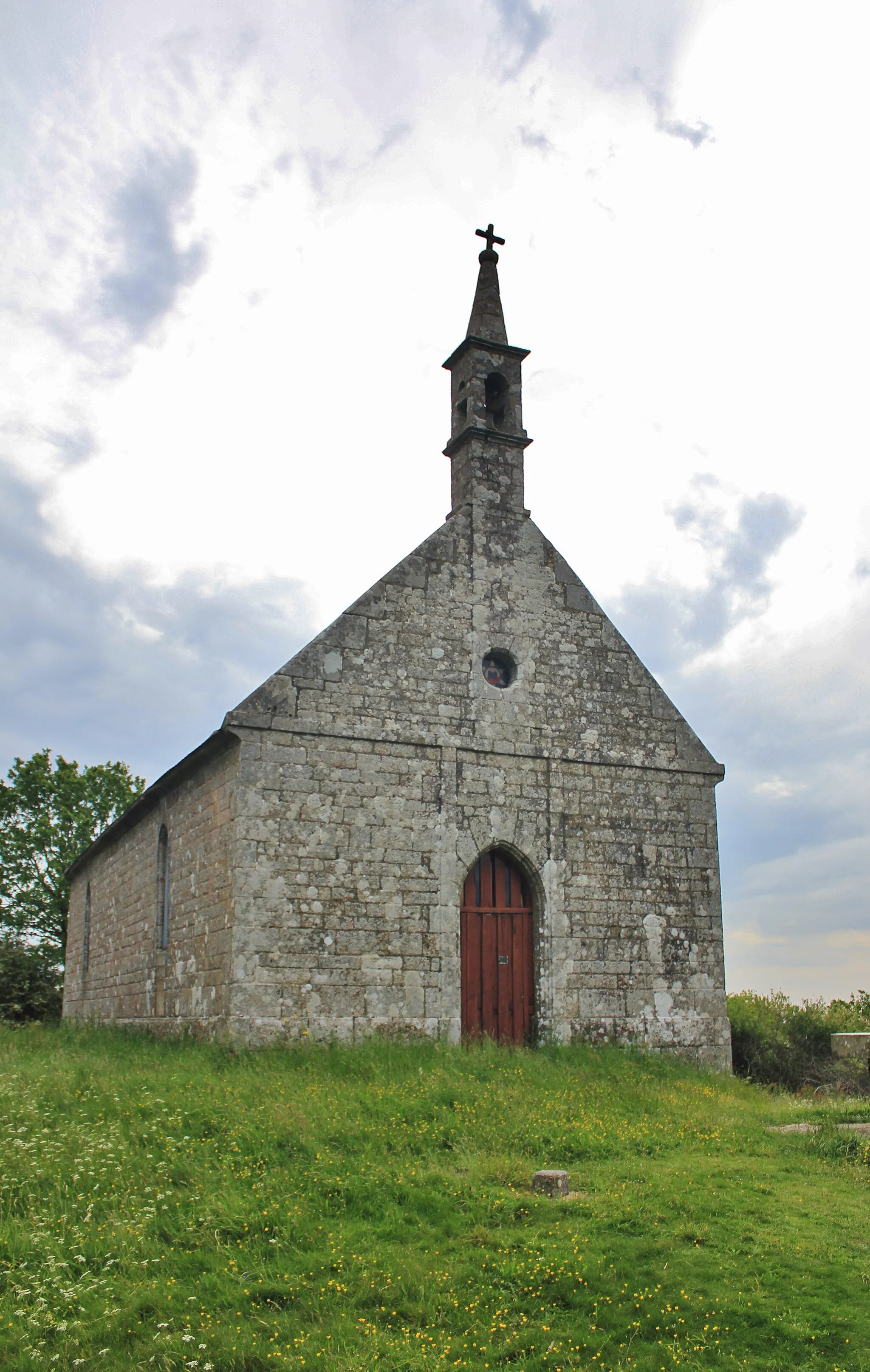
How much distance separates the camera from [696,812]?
17.4 meters

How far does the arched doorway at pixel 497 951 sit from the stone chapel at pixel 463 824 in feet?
0.10

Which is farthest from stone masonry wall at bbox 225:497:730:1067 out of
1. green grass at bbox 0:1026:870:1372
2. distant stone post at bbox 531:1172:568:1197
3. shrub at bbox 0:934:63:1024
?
shrub at bbox 0:934:63:1024

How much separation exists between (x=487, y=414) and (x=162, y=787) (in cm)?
779

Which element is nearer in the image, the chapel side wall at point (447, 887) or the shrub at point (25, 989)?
the chapel side wall at point (447, 887)

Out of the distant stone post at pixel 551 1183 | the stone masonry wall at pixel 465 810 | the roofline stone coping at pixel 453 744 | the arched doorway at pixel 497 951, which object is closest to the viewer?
the distant stone post at pixel 551 1183

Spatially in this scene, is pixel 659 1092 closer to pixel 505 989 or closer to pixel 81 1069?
pixel 505 989

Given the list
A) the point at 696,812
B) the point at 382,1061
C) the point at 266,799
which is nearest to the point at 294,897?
the point at 266,799

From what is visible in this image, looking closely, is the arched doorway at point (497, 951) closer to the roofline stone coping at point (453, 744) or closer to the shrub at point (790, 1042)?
the roofline stone coping at point (453, 744)

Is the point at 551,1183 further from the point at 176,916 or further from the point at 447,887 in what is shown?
the point at 176,916

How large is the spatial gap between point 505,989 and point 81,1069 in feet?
18.4

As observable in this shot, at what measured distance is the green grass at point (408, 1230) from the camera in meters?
6.74

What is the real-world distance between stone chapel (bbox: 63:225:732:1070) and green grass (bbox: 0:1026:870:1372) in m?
2.22

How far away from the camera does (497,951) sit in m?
15.6

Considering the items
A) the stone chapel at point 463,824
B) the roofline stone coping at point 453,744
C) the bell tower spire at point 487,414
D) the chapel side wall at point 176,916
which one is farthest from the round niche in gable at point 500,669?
the chapel side wall at point 176,916
